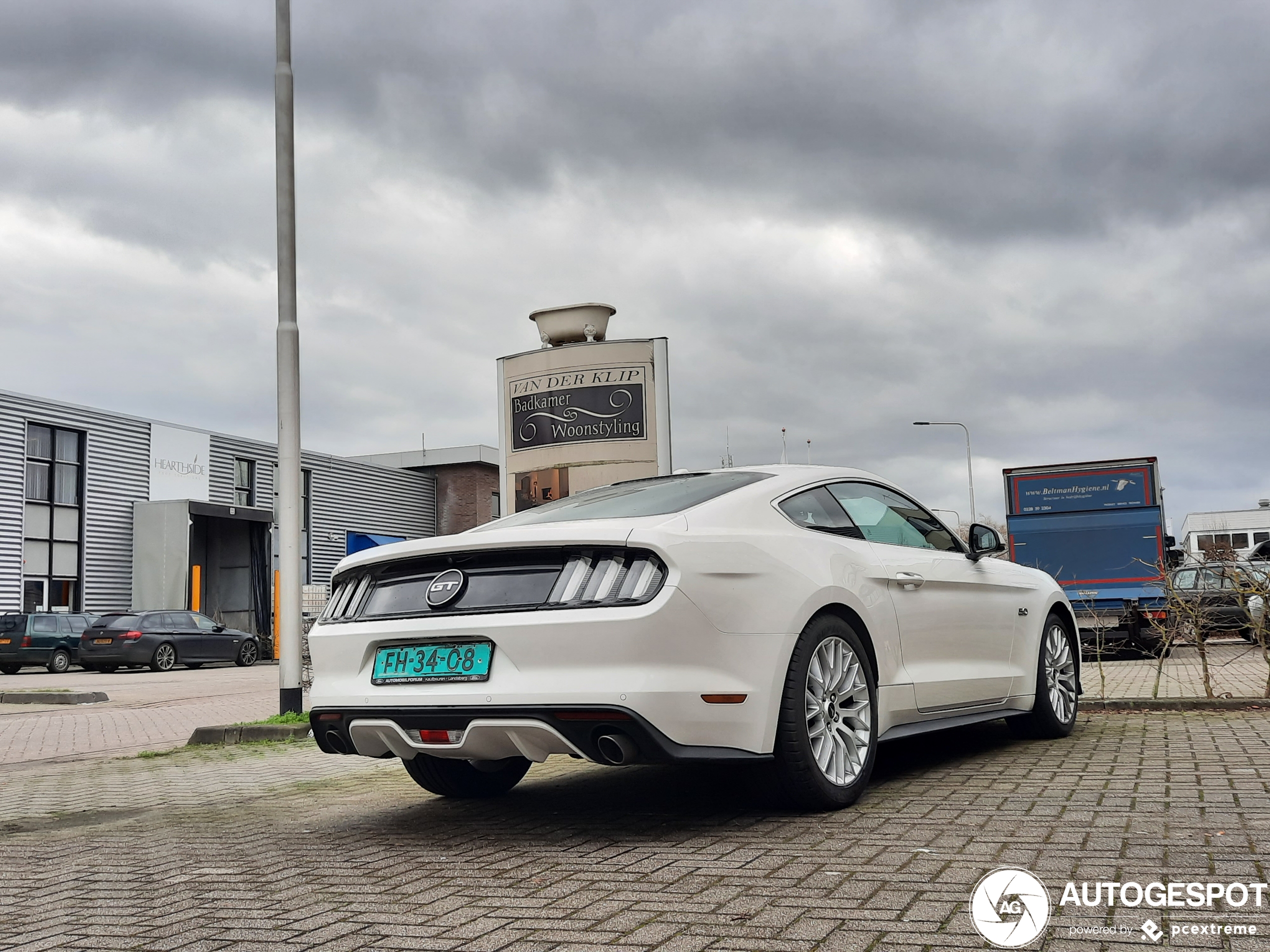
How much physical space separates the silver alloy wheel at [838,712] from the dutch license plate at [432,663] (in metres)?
1.23

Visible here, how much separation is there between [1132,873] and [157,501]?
39.8 meters

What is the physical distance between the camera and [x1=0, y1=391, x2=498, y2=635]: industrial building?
119ft

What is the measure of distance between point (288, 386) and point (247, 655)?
22.7 m

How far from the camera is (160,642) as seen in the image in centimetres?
2830

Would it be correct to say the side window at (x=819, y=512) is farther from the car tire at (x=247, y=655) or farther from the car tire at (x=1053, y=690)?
the car tire at (x=247, y=655)

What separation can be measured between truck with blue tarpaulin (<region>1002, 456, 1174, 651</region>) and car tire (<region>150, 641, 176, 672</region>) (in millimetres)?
19142

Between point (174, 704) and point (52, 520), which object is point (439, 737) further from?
point (52, 520)

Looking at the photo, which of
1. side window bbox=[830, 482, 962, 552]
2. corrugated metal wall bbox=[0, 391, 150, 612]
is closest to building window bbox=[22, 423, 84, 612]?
corrugated metal wall bbox=[0, 391, 150, 612]

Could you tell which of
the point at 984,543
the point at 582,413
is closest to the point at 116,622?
the point at 582,413

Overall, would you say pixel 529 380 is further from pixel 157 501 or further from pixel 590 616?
pixel 157 501

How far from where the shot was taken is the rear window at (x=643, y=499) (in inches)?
196

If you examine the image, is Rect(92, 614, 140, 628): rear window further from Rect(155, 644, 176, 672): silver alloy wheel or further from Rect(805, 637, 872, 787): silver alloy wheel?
Rect(805, 637, 872, 787): silver alloy wheel

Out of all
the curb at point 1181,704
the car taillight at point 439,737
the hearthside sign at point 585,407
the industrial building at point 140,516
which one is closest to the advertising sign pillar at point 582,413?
the hearthside sign at point 585,407

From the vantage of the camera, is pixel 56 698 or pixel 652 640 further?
pixel 56 698
